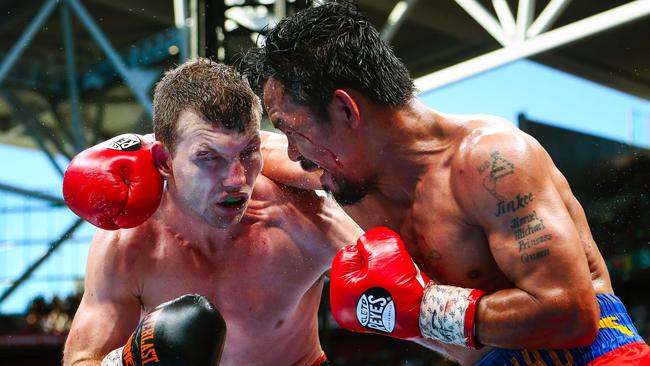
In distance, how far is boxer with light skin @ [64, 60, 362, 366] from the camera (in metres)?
2.17

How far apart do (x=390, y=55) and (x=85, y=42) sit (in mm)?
10084

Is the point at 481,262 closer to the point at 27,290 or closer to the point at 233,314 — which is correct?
the point at 233,314

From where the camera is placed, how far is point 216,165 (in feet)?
7.11

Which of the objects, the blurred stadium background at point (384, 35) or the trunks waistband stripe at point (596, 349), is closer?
the trunks waistband stripe at point (596, 349)

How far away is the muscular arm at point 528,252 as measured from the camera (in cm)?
162

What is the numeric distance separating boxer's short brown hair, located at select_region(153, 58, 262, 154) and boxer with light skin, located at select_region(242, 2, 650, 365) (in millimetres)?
92

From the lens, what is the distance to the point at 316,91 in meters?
1.93

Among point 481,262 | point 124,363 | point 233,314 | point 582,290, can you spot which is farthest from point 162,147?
point 582,290

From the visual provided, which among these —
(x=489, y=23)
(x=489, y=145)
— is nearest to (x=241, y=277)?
(x=489, y=145)

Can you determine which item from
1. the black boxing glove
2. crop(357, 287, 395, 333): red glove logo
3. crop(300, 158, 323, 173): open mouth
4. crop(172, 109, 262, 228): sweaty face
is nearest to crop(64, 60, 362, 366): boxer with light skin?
crop(172, 109, 262, 228): sweaty face

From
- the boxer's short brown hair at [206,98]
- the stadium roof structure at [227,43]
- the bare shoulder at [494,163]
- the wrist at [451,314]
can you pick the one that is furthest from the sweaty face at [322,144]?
the stadium roof structure at [227,43]

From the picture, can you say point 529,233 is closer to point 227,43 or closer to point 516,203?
point 516,203

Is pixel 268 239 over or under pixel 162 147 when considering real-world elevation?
under

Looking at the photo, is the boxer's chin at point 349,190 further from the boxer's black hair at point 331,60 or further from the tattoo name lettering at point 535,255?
the tattoo name lettering at point 535,255
